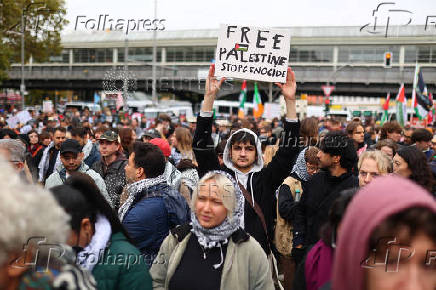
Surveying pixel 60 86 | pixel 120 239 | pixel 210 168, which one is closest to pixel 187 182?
pixel 210 168

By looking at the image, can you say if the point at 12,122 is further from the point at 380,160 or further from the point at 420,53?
the point at 420,53

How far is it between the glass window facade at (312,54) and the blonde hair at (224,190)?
50691mm

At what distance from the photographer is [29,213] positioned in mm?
1571

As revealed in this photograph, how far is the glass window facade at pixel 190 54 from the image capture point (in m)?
54.3

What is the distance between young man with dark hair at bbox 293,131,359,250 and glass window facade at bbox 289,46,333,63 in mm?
49505

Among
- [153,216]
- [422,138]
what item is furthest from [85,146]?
[422,138]

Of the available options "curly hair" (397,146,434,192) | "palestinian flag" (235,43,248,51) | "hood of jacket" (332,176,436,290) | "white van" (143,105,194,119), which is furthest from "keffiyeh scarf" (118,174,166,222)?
"white van" (143,105,194,119)

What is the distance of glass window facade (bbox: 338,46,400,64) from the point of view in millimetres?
48616

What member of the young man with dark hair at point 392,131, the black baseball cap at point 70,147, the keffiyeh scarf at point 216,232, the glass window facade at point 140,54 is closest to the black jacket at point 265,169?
the keffiyeh scarf at point 216,232

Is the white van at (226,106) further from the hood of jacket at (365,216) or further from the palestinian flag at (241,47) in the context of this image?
the hood of jacket at (365,216)

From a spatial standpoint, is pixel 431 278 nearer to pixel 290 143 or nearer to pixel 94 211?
pixel 94 211

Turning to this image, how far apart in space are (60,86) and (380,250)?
5638cm

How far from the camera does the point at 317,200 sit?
159 inches

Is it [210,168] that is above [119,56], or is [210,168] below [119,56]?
below
